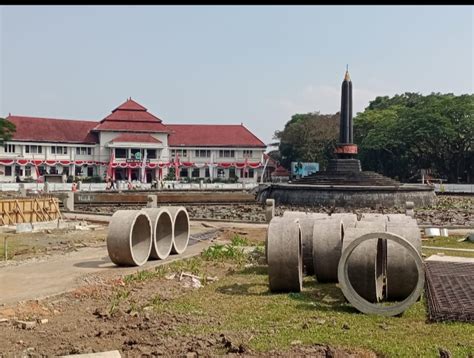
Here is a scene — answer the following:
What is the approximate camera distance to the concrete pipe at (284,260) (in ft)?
33.7

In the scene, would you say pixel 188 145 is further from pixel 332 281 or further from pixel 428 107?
pixel 332 281

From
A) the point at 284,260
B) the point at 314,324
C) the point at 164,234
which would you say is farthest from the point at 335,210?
the point at 314,324

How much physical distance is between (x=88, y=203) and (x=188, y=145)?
37447mm

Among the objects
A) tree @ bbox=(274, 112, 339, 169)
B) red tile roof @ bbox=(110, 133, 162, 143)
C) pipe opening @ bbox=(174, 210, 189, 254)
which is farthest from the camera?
tree @ bbox=(274, 112, 339, 169)

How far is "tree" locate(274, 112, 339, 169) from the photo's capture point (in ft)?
244

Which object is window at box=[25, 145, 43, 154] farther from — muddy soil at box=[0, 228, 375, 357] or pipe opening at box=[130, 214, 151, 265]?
muddy soil at box=[0, 228, 375, 357]

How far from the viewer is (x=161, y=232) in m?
16.8

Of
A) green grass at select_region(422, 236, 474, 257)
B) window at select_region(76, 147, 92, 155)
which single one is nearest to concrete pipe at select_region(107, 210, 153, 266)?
green grass at select_region(422, 236, 474, 257)

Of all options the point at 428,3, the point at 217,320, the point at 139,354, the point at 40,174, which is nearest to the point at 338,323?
the point at 217,320

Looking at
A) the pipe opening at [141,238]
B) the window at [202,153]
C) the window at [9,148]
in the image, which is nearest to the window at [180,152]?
the window at [202,153]

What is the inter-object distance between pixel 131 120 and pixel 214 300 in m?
64.3

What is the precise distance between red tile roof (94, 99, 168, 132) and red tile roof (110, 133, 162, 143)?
0.97m

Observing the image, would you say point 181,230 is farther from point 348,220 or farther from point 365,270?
point 365,270

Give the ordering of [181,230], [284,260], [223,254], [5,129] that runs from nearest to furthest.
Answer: [284,260]
[223,254]
[181,230]
[5,129]
